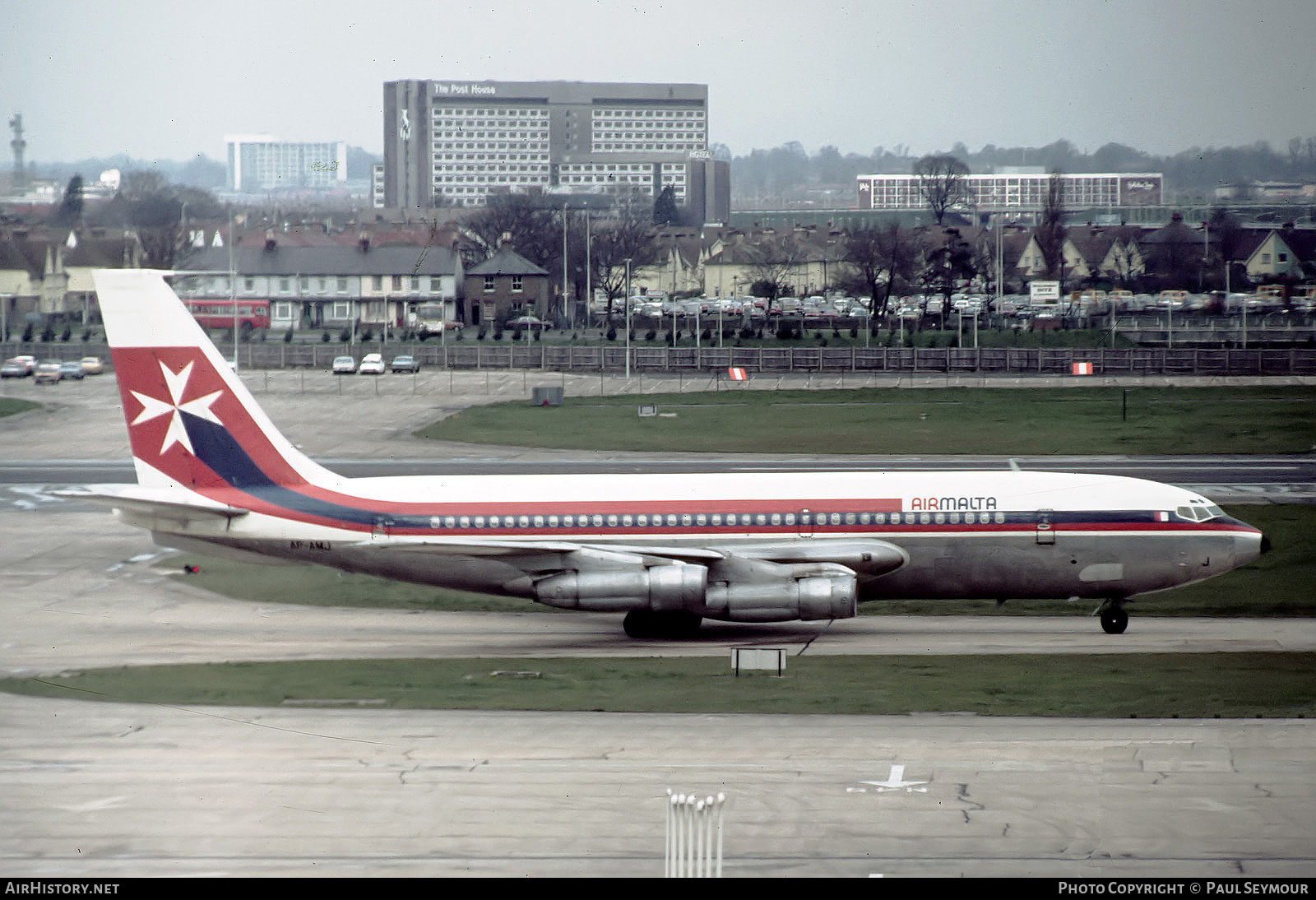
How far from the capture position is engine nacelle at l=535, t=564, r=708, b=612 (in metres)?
34.8

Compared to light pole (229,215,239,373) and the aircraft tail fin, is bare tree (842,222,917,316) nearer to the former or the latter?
light pole (229,215,239,373)

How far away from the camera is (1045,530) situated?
1437 inches

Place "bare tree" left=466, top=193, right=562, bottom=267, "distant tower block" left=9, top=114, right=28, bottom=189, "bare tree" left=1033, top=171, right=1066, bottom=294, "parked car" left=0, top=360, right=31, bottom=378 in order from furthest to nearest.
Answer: "bare tree" left=466, top=193, right=562, bottom=267, "bare tree" left=1033, top=171, right=1066, bottom=294, "parked car" left=0, top=360, right=31, bottom=378, "distant tower block" left=9, top=114, right=28, bottom=189

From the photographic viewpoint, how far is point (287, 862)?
1923 cm

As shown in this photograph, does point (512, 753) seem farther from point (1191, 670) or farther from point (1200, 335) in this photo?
point (1200, 335)

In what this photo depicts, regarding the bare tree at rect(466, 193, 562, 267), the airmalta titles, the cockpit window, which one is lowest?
the cockpit window

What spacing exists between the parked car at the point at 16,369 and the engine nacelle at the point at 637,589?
3233 inches

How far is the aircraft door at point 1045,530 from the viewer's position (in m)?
36.5

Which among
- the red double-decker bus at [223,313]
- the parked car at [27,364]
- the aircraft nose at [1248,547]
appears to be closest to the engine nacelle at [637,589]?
the aircraft nose at [1248,547]

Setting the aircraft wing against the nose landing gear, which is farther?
the nose landing gear

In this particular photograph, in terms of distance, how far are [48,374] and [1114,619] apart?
85.9 meters

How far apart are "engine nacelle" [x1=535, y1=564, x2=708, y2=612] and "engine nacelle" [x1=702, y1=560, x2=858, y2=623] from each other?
0.54m

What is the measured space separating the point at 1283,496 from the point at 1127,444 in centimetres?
1558
